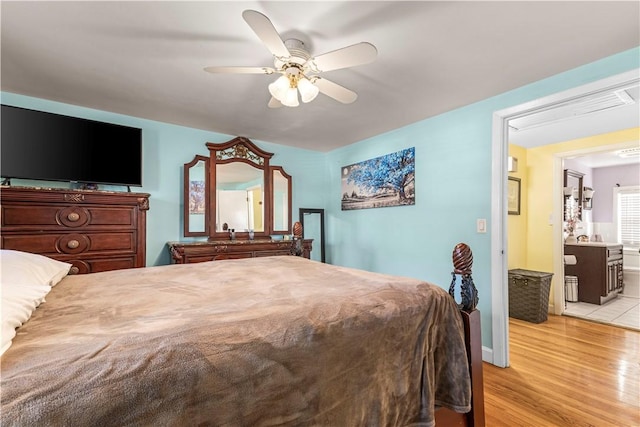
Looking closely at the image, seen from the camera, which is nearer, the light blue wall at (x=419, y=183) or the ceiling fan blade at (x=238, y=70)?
the ceiling fan blade at (x=238, y=70)

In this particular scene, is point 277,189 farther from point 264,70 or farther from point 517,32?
point 517,32

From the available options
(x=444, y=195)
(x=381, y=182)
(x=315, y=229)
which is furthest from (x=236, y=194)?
(x=444, y=195)

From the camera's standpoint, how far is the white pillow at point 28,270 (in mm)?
1073

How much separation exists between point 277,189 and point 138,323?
128 inches

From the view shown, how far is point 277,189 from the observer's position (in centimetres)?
406

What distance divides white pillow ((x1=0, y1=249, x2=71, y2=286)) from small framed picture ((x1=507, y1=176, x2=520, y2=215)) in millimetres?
4593

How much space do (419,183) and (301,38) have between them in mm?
2038

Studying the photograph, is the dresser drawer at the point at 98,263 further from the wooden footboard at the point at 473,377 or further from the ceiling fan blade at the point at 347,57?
the wooden footboard at the point at 473,377

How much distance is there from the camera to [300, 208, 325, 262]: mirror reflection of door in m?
4.39

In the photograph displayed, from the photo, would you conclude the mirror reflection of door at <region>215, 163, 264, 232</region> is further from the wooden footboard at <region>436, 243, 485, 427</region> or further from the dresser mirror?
the wooden footboard at <region>436, 243, 485, 427</region>

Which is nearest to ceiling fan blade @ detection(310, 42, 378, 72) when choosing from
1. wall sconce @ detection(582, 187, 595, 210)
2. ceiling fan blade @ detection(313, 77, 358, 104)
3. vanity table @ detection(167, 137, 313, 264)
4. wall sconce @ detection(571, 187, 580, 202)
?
ceiling fan blade @ detection(313, 77, 358, 104)

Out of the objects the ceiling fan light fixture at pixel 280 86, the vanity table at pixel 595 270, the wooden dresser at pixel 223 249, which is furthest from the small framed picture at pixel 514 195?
the ceiling fan light fixture at pixel 280 86

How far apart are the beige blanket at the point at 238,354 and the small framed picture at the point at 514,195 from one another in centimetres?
325

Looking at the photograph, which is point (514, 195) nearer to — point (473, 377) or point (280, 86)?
point (473, 377)
